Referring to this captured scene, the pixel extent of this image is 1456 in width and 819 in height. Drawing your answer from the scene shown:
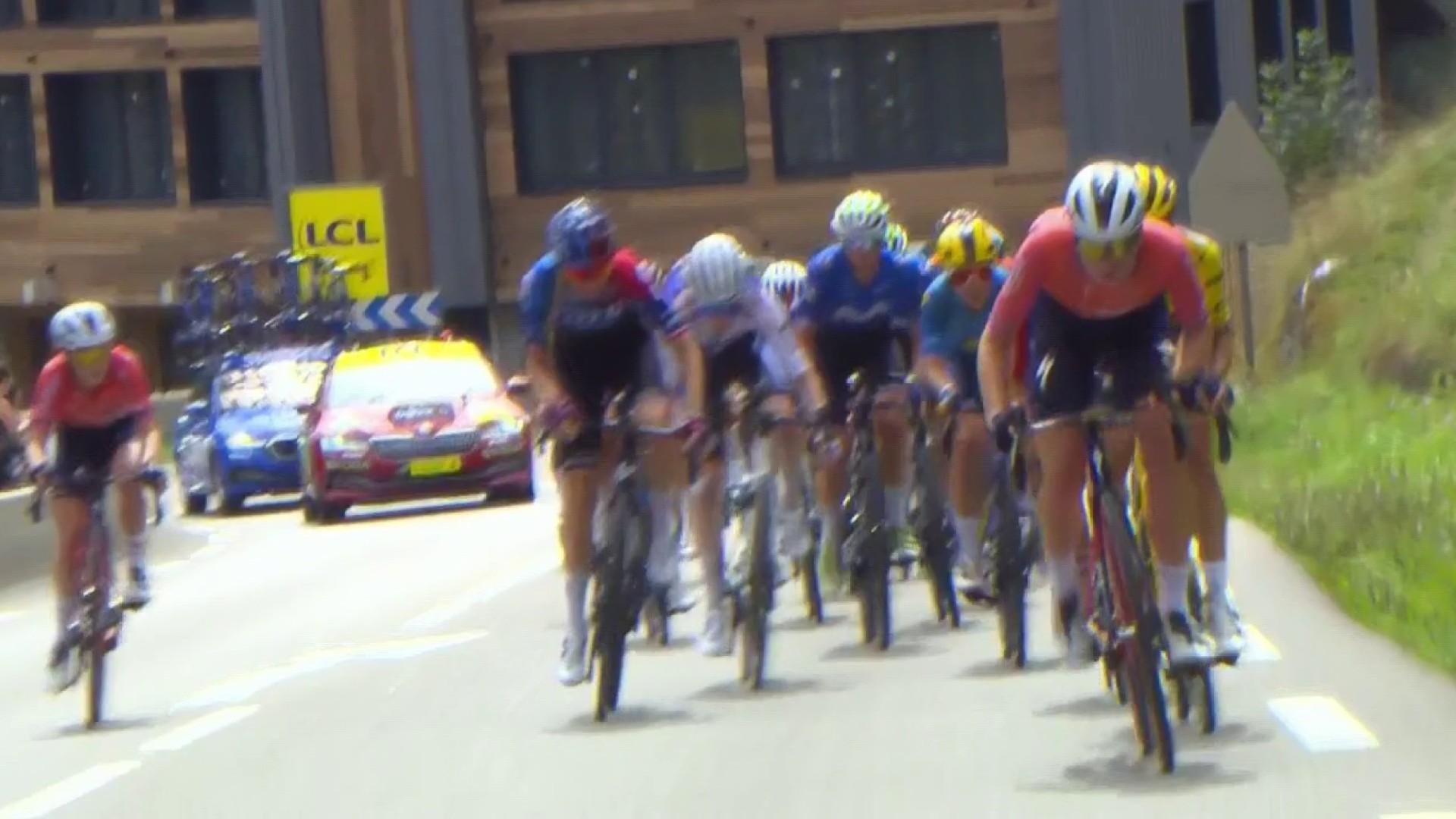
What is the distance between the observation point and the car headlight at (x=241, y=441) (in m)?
31.8

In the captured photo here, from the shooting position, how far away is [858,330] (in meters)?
14.4

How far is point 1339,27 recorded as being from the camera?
53531 millimetres

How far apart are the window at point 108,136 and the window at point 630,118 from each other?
857cm

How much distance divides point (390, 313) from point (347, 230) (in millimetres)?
2163

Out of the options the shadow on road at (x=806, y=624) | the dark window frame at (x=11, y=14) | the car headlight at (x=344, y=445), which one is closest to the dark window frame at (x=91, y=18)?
the dark window frame at (x=11, y=14)

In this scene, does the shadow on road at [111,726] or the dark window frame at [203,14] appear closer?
the shadow on road at [111,726]

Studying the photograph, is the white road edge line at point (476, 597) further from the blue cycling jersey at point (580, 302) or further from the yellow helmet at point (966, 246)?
the blue cycling jersey at point (580, 302)

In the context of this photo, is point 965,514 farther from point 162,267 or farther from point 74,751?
point 162,267

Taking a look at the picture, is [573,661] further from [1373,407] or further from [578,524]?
[1373,407]

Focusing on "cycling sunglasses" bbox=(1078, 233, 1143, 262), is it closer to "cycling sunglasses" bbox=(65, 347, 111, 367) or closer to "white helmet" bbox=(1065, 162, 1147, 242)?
"white helmet" bbox=(1065, 162, 1147, 242)

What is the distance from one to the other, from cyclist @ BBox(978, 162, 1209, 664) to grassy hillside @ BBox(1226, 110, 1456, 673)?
2323mm

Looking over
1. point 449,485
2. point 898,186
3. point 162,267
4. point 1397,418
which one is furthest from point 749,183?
point 1397,418

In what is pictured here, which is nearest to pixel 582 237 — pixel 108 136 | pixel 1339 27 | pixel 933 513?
pixel 933 513

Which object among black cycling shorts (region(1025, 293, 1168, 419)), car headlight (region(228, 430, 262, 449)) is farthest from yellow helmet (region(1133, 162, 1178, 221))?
car headlight (region(228, 430, 262, 449))
